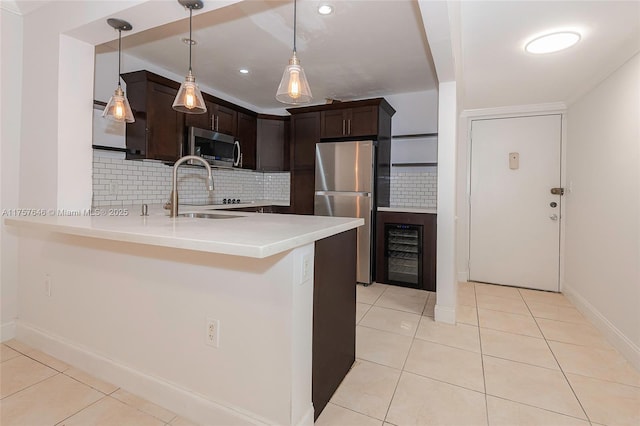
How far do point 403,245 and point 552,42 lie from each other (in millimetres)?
2364

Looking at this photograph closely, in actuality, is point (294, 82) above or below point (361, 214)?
above

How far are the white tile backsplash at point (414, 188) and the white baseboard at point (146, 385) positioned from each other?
127 inches

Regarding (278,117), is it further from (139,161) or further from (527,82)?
(527,82)

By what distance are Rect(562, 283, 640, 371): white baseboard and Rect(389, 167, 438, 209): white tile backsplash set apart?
1717 mm

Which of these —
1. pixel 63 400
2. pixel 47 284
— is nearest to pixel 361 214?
pixel 47 284

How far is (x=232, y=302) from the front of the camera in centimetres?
145

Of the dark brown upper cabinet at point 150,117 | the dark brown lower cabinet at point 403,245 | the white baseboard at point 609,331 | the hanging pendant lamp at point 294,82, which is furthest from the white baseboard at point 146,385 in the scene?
the dark brown lower cabinet at point 403,245

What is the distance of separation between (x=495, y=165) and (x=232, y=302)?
363cm

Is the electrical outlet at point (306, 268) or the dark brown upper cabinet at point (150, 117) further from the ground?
the dark brown upper cabinet at point (150, 117)

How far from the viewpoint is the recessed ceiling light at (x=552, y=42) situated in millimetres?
2127

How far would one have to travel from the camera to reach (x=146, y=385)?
1.69 meters

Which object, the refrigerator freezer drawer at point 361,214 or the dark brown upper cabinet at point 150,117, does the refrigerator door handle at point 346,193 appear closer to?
the refrigerator freezer drawer at point 361,214

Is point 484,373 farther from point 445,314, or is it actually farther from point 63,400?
point 63,400

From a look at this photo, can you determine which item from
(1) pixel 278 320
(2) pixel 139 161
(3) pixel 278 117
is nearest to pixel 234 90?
(3) pixel 278 117
